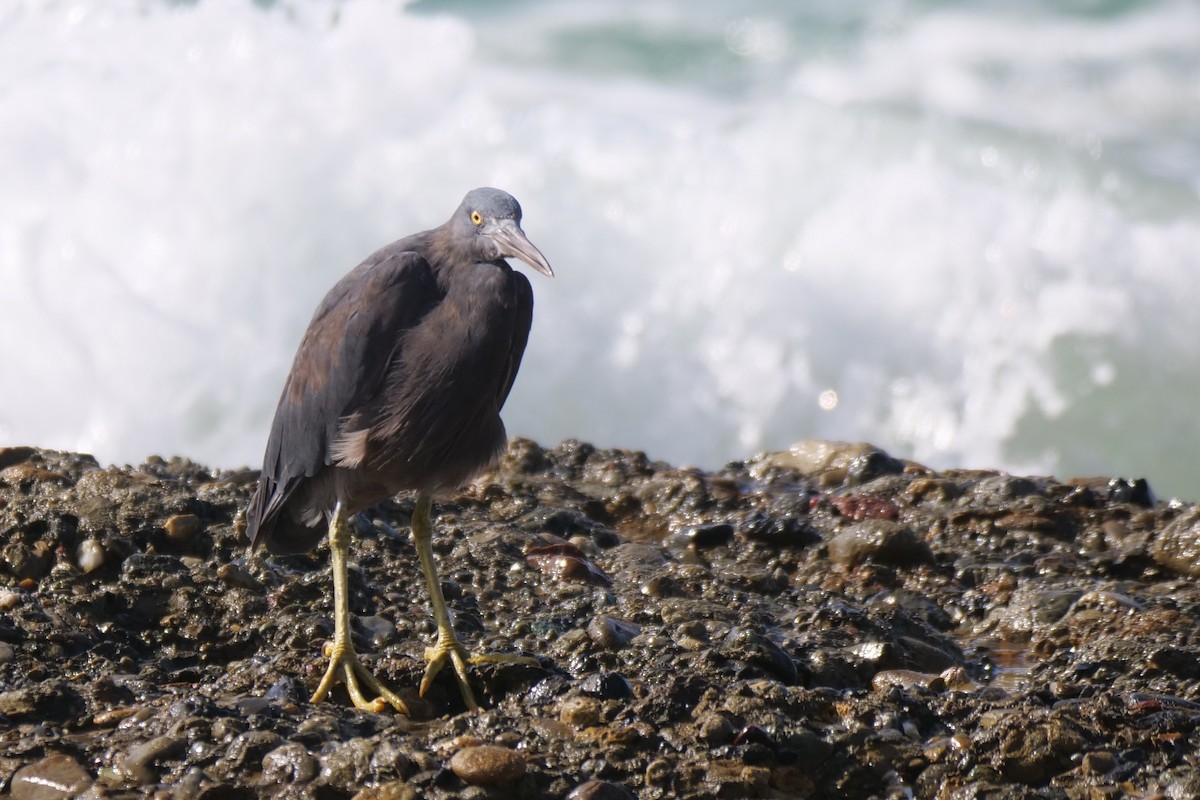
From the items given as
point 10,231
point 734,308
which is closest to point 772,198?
point 734,308

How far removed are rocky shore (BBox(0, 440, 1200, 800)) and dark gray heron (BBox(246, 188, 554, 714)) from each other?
283 mm

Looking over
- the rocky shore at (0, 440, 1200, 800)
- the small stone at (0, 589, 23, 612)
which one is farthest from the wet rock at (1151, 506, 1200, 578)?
the small stone at (0, 589, 23, 612)

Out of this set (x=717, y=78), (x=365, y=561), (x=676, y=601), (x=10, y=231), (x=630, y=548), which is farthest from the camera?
(x=717, y=78)

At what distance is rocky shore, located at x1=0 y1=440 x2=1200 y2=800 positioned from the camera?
138 inches

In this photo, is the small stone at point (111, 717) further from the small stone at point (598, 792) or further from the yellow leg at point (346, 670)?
the small stone at point (598, 792)

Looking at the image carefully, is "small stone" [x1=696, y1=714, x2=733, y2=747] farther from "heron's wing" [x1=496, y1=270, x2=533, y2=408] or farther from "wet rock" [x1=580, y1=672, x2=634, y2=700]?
"heron's wing" [x1=496, y1=270, x2=533, y2=408]

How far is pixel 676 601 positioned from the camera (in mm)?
4621

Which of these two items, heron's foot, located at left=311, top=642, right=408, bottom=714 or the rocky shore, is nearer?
the rocky shore

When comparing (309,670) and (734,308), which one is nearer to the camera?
(309,670)

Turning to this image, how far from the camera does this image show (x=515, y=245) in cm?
440

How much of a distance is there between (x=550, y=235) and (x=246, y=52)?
3034mm

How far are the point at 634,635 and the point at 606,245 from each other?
7.24 meters

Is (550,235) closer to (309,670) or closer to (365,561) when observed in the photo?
(365,561)

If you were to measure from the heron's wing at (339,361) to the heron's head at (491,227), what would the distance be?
17 centimetres
